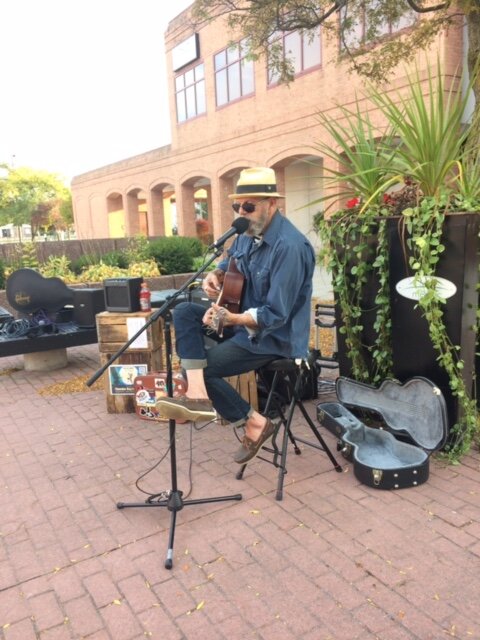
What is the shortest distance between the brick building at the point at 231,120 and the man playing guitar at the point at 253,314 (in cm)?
1134

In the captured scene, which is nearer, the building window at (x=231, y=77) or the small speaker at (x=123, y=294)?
the small speaker at (x=123, y=294)

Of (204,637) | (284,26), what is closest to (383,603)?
(204,637)

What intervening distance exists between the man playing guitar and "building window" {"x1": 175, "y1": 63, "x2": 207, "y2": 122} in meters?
22.8

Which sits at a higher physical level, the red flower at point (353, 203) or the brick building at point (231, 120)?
the brick building at point (231, 120)

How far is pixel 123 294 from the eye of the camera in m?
5.00

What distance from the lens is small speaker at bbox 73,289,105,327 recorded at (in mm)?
6590

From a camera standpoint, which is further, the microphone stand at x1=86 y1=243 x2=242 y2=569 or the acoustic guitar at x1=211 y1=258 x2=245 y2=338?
the acoustic guitar at x1=211 y1=258 x2=245 y2=338

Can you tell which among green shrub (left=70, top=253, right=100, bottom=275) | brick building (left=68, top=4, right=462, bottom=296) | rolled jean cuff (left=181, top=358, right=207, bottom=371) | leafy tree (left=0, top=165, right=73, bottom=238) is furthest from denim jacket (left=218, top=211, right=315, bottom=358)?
leafy tree (left=0, top=165, right=73, bottom=238)

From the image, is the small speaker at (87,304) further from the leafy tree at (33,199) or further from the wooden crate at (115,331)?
the leafy tree at (33,199)

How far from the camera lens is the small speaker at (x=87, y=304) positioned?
21.6 feet

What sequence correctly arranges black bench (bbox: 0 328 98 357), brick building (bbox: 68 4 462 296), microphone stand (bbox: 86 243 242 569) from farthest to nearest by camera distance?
brick building (bbox: 68 4 462 296), black bench (bbox: 0 328 98 357), microphone stand (bbox: 86 243 242 569)

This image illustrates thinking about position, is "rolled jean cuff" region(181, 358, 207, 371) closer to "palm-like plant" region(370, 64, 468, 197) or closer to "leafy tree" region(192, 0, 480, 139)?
"palm-like plant" region(370, 64, 468, 197)

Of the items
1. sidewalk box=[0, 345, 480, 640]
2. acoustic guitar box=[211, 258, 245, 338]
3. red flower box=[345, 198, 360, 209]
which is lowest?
sidewalk box=[0, 345, 480, 640]

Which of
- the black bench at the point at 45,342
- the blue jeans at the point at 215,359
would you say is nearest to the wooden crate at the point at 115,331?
the black bench at the point at 45,342
